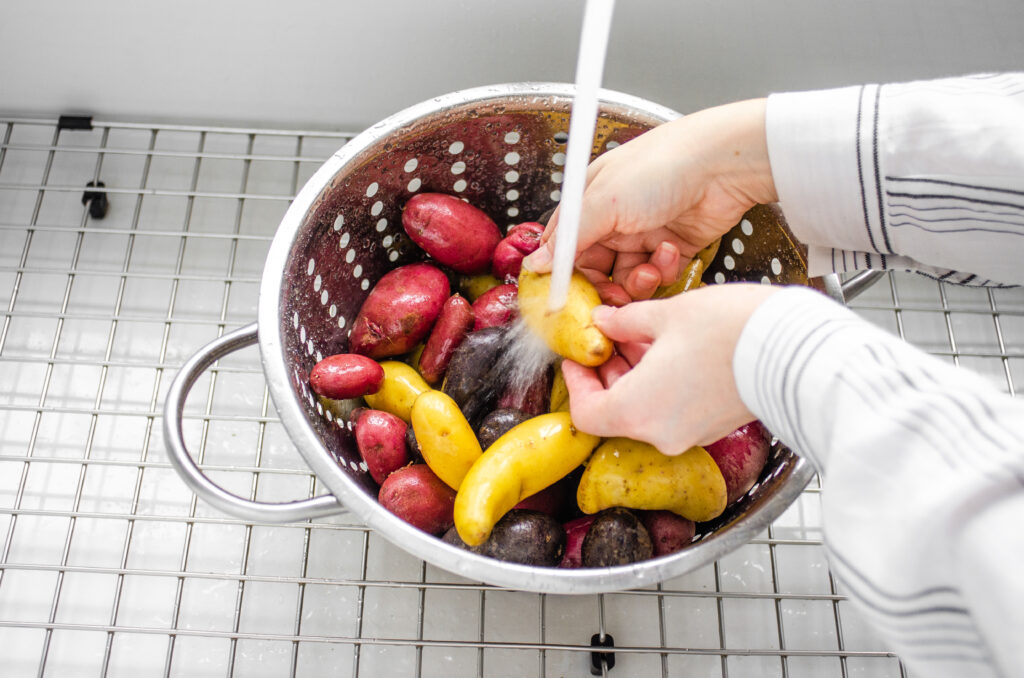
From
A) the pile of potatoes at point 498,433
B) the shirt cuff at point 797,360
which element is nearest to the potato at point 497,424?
the pile of potatoes at point 498,433

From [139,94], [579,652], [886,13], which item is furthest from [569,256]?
[139,94]

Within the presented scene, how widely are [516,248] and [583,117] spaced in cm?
24

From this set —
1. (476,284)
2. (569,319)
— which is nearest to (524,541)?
(569,319)

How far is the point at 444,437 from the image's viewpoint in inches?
20.8

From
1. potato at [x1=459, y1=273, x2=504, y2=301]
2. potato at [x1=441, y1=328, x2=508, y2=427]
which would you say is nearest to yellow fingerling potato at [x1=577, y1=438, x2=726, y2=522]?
potato at [x1=441, y1=328, x2=508, y2=427]

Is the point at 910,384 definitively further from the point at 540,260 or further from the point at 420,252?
the point at 420,252

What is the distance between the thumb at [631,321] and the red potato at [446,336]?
0.42 ft

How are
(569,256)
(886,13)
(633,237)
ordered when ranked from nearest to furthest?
1. (569,256)
2. (633,237)
3. (886,13)

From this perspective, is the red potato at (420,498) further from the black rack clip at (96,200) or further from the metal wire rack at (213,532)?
the black rack clip at (96,200)

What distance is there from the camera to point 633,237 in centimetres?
58

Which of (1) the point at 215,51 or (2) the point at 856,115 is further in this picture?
(1) the point at 215,51

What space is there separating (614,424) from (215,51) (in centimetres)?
64

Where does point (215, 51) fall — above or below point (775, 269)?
above

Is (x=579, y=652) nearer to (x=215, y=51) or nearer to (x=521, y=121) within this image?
(x=521, y=121)
